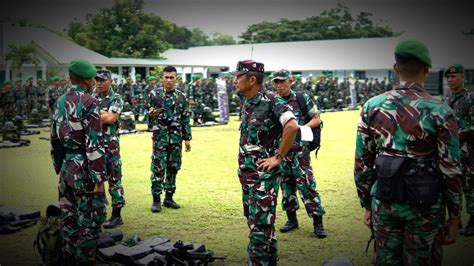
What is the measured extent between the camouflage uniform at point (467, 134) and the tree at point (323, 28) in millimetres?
58219

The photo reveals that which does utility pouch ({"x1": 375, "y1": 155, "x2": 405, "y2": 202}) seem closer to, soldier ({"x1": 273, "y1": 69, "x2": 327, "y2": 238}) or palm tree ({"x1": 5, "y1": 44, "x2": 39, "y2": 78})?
soldier ({"x1": 273, "y1": 69, "x2": 327, "y2": 238})

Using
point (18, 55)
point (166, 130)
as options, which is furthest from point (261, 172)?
point (18, 55)

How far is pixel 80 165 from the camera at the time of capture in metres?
4.34

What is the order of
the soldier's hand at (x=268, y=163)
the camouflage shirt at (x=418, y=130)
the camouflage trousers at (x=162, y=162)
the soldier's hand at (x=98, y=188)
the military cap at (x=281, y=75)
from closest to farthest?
1. the camouflage shirt at (x=418, y=130)
2. the soldier's hand at (x=268, y=163)
3. the soldier's hand at (x=98, y=188)
4. the military cap at (x=281, y=75)
5. the camouflage trousers at (x=162, y=162)

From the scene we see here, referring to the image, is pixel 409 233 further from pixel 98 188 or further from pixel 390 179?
pixel 98 188

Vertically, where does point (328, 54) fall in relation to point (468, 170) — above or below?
above

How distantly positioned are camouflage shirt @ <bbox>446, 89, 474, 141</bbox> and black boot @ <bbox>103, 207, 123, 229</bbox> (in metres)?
4.57

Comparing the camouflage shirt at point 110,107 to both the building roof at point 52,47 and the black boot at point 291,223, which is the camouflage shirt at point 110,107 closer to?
the black boot at point 291,223

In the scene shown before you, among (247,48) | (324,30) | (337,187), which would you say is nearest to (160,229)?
(337,187)

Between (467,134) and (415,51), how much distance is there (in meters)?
3.14

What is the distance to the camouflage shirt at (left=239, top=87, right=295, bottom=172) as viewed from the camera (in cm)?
437

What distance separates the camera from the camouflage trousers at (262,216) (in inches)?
168

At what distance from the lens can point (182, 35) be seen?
8050 centimetres

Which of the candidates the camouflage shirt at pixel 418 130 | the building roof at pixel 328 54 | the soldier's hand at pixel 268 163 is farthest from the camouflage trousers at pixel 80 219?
the building roof at pixel 328 54
